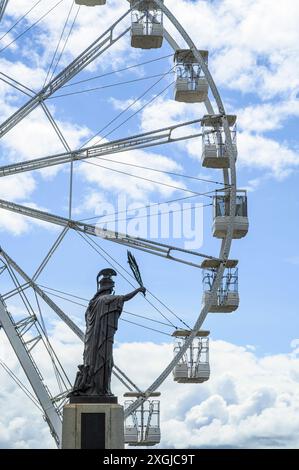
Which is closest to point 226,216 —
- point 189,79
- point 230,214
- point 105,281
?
point 230,214

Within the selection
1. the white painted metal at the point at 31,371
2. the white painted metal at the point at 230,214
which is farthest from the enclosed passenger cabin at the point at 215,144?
the white painted metal at the point at 31,371

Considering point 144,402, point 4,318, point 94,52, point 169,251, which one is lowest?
point 144,402

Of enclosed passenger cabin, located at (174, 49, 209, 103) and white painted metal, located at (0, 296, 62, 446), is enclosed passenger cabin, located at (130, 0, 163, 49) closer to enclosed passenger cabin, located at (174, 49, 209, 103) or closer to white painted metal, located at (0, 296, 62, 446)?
enclosed passenger cabin, located at (174, 49, 209, 103)

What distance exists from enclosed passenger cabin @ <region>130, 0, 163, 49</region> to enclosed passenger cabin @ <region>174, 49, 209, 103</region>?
65 centimetres

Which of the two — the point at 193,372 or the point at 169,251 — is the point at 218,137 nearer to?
the point at 169,251

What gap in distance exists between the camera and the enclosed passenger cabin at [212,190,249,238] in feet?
80.1

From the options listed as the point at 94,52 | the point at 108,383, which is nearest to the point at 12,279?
the point at 94,52

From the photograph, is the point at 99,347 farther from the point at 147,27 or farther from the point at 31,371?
the point at 147,27

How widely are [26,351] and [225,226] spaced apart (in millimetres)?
5415

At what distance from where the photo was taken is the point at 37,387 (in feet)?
75.5

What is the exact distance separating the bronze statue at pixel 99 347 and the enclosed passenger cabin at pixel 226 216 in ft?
26.6

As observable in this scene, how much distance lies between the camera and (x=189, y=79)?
25391 mm

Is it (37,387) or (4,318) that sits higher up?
(4,318)
